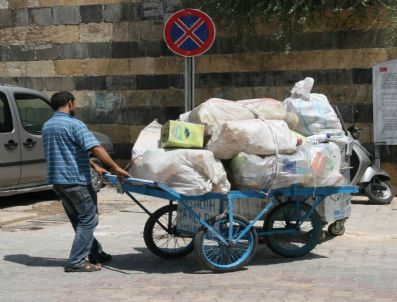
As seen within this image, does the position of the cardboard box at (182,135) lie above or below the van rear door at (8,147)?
above

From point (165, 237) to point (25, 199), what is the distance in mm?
5083

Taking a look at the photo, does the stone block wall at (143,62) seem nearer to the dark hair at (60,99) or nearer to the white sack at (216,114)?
the white sack at (216,114)

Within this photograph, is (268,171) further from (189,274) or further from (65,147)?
(65,147)

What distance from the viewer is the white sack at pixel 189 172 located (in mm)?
6906

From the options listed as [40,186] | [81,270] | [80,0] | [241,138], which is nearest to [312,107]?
[241,138]

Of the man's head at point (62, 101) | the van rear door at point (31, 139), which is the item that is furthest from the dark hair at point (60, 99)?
the van rear door at point (31, 139)

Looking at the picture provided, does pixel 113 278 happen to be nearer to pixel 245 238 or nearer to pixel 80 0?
pixel 245 238

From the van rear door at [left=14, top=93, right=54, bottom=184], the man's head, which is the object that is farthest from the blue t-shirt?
the van rear door at [left=14, top=93, right=54, bottom=184]

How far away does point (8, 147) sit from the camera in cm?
1124

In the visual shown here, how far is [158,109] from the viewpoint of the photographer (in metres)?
13.4

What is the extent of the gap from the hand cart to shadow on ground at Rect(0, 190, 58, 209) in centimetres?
458

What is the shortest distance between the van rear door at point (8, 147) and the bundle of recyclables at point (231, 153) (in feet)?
13.8

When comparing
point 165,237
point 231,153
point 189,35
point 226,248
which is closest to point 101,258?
point 165,237

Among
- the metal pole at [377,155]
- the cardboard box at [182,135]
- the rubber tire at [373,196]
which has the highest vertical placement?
the cardboard box at [182,135]
